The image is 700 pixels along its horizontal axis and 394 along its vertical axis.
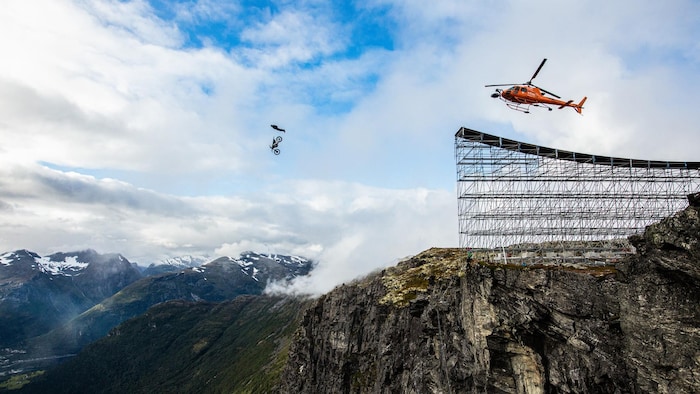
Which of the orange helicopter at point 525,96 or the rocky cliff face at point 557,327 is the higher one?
the orange helicopter at point 525,96

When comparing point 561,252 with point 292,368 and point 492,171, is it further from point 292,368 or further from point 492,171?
point 292,368

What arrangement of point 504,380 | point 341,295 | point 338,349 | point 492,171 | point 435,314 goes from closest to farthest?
point 504,380 < point 492,171 < point 435,314 < point 338,349 < point 341,295

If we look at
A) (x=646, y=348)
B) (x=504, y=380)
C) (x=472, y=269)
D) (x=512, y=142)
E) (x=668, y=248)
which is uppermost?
(x=512, y=142)

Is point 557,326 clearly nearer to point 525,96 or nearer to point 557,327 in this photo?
point 557,327

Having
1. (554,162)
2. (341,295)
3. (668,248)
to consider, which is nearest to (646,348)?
(668,248)

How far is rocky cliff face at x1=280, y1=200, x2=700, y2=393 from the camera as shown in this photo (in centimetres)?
3953

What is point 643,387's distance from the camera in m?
42.3

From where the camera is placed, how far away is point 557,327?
175 feet

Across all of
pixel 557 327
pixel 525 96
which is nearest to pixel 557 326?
pixel 557 327

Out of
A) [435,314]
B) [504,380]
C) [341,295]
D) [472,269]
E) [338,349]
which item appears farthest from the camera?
[341,295]

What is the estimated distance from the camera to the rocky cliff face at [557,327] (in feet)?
130

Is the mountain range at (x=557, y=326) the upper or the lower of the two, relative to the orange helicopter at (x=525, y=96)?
lower

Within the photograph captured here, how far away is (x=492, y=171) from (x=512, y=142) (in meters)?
7.54

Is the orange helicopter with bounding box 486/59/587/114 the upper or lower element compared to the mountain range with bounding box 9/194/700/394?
upper
